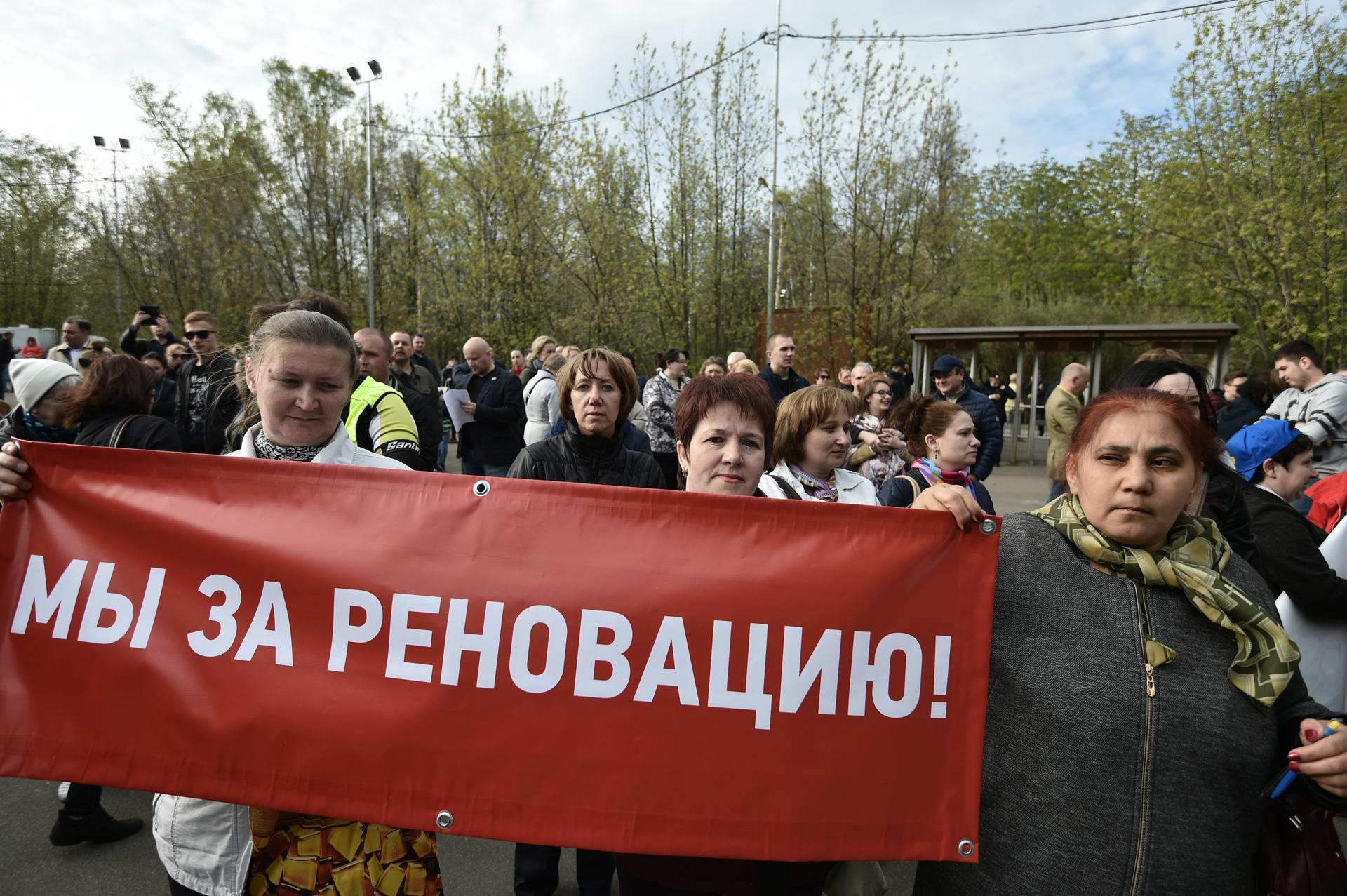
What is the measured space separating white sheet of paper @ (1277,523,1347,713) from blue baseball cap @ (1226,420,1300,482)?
41 centimetres

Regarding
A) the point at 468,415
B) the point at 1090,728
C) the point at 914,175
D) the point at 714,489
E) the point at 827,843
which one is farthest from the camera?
the point at 914,175

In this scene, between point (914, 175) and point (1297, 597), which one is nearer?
point (1297, 597)

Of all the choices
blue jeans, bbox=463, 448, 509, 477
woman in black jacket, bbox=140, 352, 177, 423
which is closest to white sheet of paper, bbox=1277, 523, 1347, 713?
blue jeans, bbox=463, 448, 509, 477

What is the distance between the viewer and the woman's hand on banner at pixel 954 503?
1772 mm

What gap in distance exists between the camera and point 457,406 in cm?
715

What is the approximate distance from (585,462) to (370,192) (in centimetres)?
2413

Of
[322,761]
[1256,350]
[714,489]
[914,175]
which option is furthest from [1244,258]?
[322,761]

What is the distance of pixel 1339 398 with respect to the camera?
230 inches

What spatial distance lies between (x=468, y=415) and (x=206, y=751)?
219 inches

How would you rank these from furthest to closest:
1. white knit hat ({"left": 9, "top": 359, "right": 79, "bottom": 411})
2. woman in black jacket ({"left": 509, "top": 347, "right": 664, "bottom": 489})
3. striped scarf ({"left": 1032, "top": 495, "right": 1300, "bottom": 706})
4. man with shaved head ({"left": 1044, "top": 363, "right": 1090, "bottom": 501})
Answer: man with shaved head ({"left": 1044, "top": 363, "right": 1090, "bottom": 501}) → white knit hat ({"left": 9, "top": 359, "right": 79, "bottom": 411}) → woman in black jacket ({"left": 509, "top": 347, "right": 664, "bottom": 489}) → striped scarf ({"left": 1032, "top": 495, "right": 1300, "bottom": 706})

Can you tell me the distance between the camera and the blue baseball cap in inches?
133

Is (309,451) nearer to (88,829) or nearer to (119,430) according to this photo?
(119,430)

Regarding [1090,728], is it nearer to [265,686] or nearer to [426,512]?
[426,512]

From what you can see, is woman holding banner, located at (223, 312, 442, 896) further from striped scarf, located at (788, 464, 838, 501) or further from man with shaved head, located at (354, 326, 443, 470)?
man with shaved head, located at (354, 326, 443, 470)
